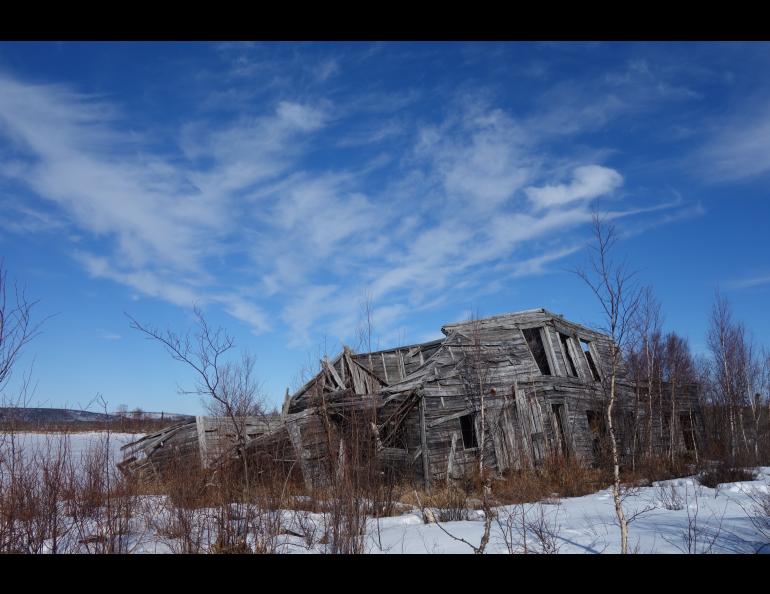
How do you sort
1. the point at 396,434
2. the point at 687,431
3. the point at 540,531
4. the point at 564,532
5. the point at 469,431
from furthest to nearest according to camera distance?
the point at 687,431, the point at 469,431, the point at 396,434, the point at 564,532, the point at 540,531

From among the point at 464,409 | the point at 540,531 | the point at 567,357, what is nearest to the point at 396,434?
the point at 464,409

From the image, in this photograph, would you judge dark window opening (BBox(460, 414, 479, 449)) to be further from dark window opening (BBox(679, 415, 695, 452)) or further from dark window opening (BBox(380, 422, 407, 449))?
dark window opening (BBox(679, 415, 695, 452))

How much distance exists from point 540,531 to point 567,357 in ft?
58.5

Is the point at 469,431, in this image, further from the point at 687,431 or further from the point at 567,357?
the point at 687,431

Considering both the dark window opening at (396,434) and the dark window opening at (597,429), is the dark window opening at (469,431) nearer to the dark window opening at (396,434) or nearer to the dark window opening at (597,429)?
the dark window opening at (396,434)

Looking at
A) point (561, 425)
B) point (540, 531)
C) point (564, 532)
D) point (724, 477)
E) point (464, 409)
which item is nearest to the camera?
point (540, 531)

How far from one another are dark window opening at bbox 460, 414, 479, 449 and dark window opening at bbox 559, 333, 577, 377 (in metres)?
5.46

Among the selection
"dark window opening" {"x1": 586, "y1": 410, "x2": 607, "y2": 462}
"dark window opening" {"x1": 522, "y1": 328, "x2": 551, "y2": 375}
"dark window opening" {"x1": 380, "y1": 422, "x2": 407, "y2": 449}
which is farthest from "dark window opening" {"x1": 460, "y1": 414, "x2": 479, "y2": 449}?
"dark window opening" {"x1": 586, "y1": 410, "x2": 607, "y2": 462}

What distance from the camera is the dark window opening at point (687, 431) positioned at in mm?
25480

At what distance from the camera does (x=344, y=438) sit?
28.9 feet

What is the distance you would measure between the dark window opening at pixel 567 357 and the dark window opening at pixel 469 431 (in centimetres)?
546

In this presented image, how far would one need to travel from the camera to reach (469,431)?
19.0 meters
